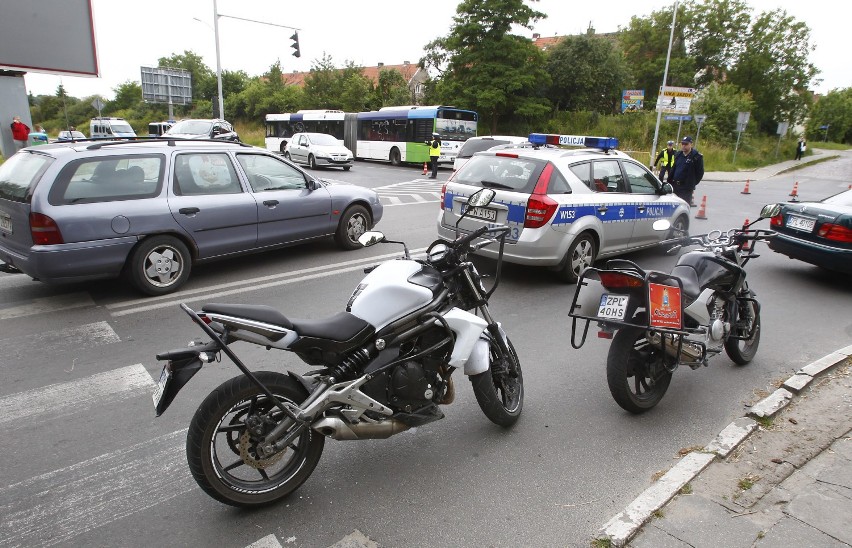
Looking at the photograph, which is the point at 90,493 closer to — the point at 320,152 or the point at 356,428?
the point at 356,428

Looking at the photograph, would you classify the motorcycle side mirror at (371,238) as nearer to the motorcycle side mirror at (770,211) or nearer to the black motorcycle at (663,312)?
the black motorcycle at (663,312)

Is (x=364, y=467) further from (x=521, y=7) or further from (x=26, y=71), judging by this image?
(x=521, y=7)

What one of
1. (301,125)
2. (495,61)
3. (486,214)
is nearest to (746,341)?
(486,214)

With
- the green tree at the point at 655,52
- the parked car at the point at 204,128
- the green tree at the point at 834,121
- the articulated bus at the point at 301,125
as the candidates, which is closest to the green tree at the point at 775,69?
the green tree at the point at 655,52

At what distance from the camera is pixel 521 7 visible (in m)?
37.6

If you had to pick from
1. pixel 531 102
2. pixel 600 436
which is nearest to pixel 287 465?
pixel 600 436

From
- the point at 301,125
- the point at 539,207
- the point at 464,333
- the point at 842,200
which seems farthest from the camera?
the point at 301,125

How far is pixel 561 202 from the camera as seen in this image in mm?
6527

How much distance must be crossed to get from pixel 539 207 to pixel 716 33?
5610 cm

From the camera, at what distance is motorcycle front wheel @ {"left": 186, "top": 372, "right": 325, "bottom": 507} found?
8.54 feet

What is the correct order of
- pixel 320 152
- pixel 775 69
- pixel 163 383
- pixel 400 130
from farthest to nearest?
pixel 775 69
pixel 400 130
pixel 320 152
pixel 163 383

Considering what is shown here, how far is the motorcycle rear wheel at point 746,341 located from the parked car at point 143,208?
5.48m

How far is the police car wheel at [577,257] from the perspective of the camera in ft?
22.5

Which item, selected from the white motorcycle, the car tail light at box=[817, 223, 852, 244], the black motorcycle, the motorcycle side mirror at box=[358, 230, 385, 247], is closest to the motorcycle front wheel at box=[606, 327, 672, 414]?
the black motorcycle
